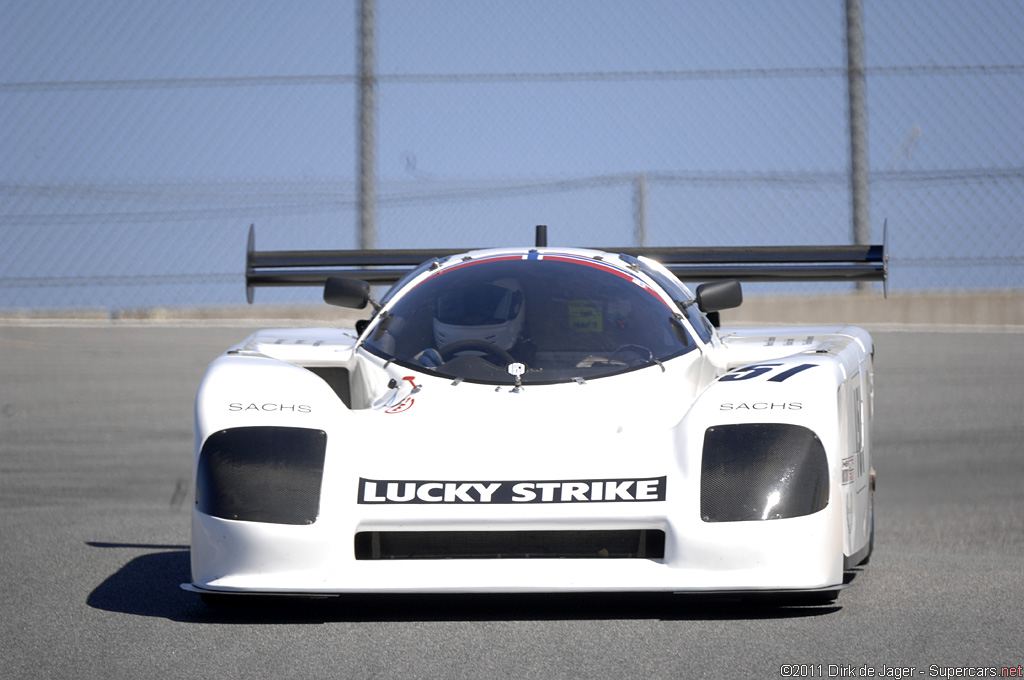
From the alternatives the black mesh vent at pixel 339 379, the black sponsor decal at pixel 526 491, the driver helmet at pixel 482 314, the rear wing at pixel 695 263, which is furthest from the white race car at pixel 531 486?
the rear wing at pixel 695 263

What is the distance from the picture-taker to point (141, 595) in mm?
4121

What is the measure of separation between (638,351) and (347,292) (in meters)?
1.29

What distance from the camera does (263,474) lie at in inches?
143

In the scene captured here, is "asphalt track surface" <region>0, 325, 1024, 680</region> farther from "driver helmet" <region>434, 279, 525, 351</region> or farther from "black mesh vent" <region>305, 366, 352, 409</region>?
"driver helmet" <region>434, 279, 525, 351</region>

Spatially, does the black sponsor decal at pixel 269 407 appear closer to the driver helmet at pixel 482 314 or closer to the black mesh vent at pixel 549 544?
the black mesh vent at pixel 549 544

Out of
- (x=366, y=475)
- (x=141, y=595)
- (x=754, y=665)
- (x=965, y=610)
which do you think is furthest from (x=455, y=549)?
(x=965, y=610)

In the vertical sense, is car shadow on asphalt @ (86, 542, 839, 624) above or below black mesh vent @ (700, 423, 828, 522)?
below

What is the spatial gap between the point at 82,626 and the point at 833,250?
3895mm

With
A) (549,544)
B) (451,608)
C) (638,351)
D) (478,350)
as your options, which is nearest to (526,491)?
(549,544)

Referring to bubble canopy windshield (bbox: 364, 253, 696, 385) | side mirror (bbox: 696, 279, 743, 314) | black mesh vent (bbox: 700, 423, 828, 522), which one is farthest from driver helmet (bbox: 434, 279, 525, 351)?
black mesh vent (bbox: 700, 423, 828, 522)

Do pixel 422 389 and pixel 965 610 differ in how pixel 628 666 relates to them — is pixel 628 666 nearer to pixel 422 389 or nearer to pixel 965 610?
pixel 965 610

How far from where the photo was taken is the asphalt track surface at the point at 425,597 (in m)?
3.19

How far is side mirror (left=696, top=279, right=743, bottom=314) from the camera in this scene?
523cm

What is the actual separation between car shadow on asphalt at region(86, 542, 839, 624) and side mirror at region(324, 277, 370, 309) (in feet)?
4.99
